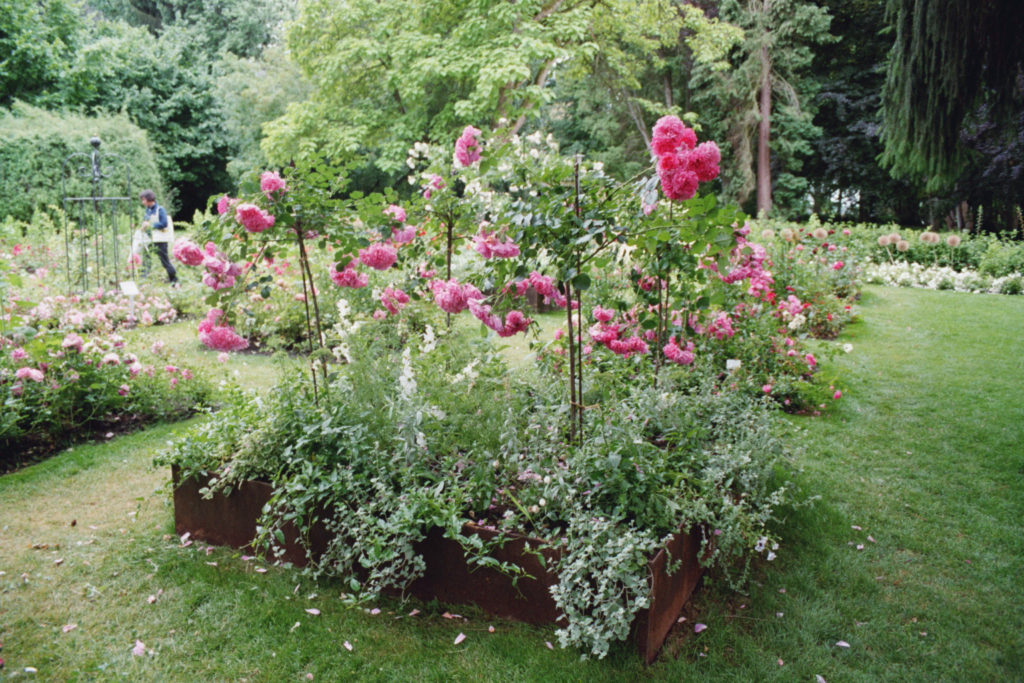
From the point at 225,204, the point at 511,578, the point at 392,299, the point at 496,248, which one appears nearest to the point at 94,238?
the point at 392,299

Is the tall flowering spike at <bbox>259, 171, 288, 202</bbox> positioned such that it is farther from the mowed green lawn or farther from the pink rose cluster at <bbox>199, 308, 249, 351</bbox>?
the mowed green lawn

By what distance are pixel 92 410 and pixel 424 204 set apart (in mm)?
2519

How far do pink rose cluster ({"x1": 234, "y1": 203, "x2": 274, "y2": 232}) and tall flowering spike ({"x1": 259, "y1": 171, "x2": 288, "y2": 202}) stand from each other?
0.09 meters

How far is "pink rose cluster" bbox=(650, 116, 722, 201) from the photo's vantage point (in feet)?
6.84

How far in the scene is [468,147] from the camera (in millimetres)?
2662

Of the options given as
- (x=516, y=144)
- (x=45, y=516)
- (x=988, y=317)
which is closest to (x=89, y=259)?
(x=45, y=516)

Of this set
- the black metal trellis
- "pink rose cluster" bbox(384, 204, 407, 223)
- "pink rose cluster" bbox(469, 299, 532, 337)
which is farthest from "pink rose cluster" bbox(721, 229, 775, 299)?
the black metal trellis

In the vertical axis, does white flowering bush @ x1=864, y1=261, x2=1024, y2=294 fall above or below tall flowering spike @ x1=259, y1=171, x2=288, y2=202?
below

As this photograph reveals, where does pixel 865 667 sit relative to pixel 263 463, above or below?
below

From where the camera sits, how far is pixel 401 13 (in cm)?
1254

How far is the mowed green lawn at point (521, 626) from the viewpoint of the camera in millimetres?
1899

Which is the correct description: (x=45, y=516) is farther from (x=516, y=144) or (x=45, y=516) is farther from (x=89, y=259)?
(x=89, y=259)

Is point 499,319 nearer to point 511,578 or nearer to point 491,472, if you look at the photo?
point 491,472

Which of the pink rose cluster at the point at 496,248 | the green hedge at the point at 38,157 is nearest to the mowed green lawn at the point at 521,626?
the pink rose cluster at the point at 496,248
